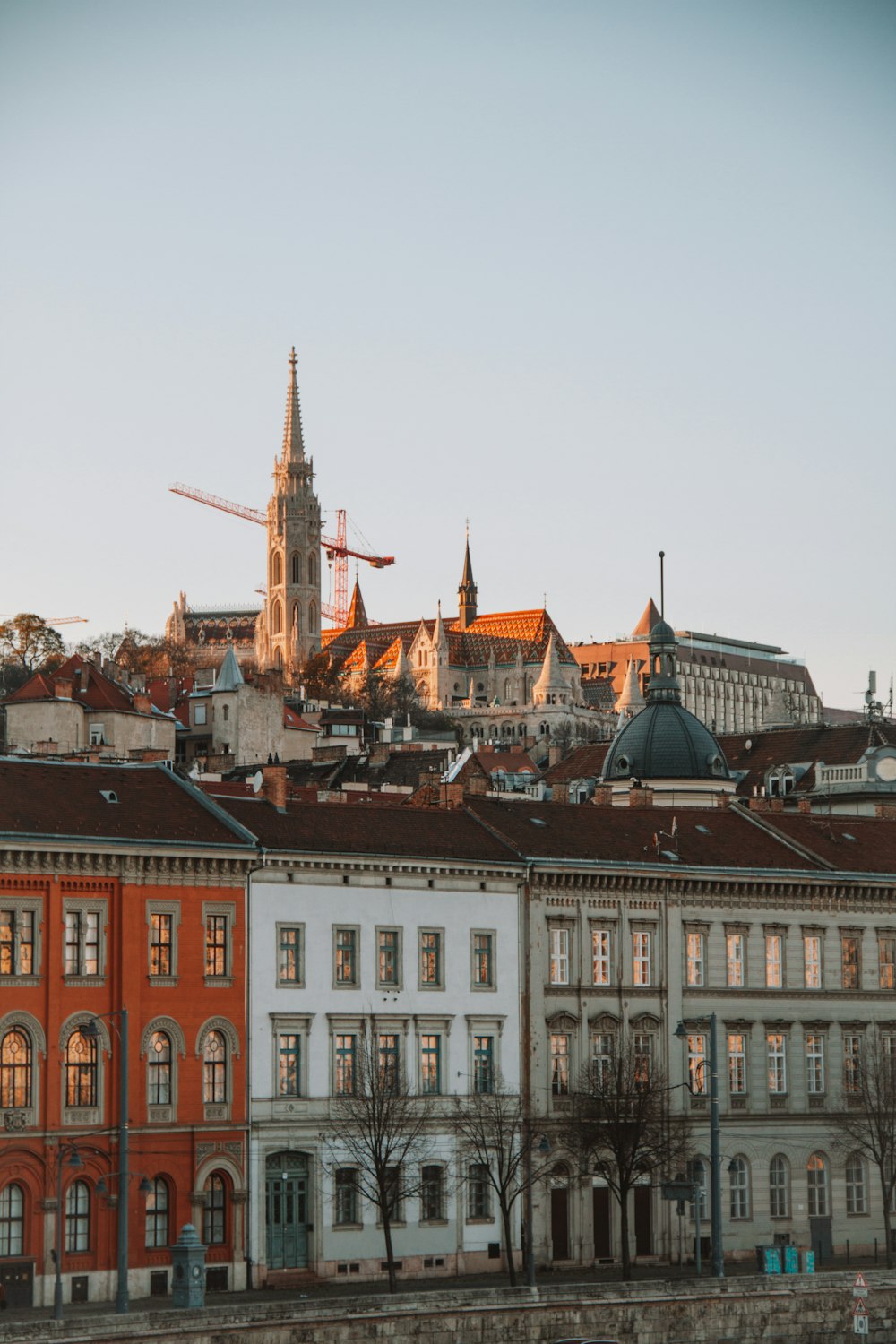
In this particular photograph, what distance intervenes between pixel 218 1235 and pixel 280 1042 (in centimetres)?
582

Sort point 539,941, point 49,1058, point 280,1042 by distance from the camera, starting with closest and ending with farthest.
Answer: point 49,1058 < point 280,1042 < point 539,941

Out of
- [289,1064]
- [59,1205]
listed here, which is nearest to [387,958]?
[289,1064]

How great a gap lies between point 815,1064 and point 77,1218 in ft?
93.2

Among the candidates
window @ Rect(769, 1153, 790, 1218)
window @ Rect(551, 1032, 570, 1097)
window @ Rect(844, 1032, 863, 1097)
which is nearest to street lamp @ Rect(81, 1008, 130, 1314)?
window @ Rect(551, 1032, 570, 1097)

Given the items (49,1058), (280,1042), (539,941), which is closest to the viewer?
(49,1058)

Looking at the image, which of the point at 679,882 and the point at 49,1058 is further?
the point at 679,882

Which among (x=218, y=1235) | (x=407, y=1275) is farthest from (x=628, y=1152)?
(x=218, y=1235)

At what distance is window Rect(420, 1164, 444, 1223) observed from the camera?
269 feet

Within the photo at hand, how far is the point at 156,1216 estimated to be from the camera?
75.5m

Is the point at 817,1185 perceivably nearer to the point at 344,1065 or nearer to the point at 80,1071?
the point at 344,1065

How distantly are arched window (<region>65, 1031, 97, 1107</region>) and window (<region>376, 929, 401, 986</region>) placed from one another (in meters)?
10.1

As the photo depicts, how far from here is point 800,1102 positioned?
301ft

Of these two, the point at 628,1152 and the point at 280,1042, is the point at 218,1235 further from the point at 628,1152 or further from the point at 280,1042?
the point at 628,1152

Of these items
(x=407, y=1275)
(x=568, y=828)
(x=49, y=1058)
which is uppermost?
(x=568, y=828)
